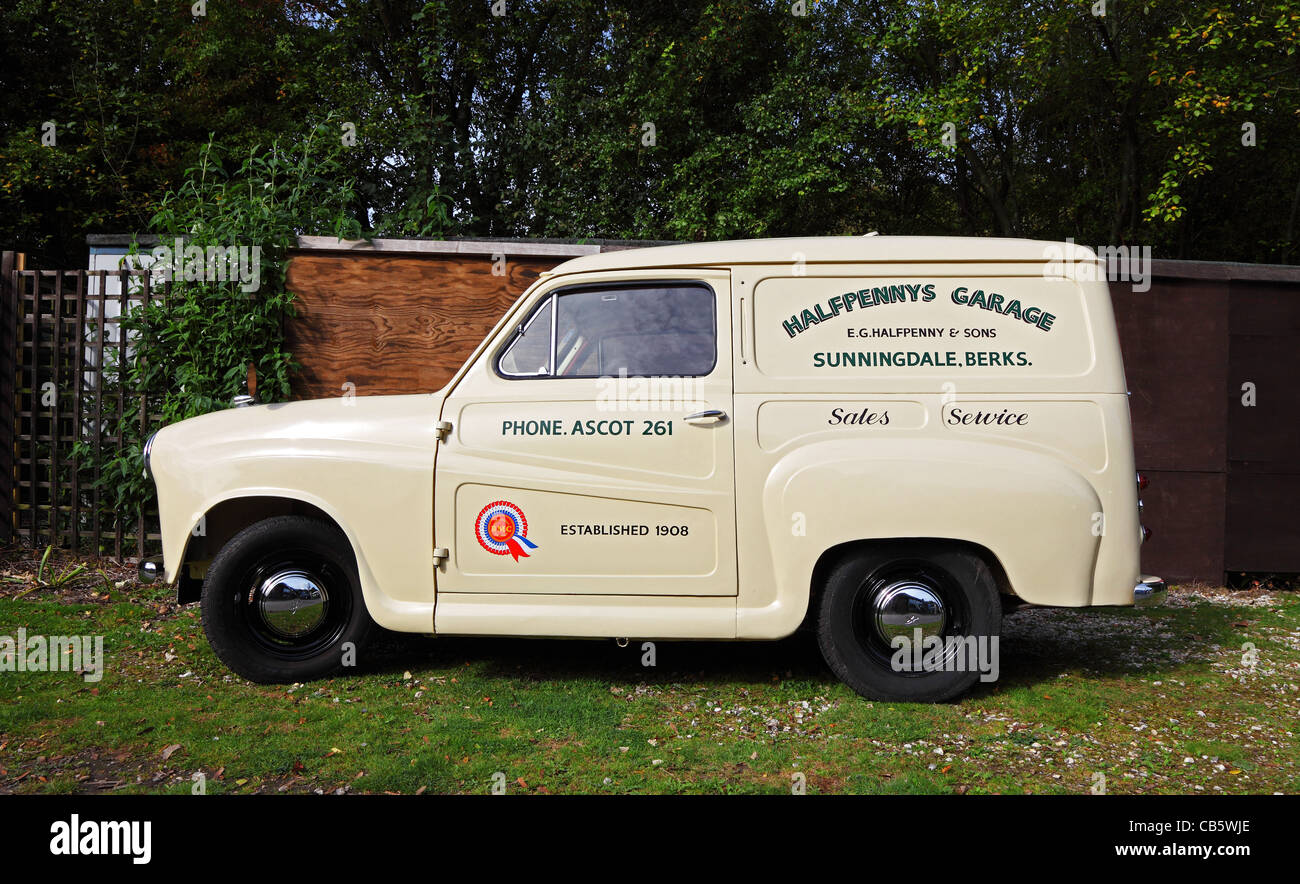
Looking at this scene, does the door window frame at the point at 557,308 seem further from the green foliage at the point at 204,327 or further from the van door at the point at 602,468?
the green foliage at the point at 204,327

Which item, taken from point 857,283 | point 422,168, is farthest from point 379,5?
point 857,283

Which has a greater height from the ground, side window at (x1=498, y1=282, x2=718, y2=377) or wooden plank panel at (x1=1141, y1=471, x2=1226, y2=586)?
side window at (x1=498, y1=282, x2=718, y2=377)

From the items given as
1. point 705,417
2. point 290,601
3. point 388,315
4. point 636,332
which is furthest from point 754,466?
point 388,315

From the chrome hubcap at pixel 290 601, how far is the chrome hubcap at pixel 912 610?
278 cm

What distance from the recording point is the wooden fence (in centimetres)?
696

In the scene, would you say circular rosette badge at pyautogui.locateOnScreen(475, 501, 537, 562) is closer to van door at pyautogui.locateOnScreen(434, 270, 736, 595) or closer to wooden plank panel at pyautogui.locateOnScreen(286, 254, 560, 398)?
van door at pyautogui.locateOnScreen(434, 270, 736, 595)

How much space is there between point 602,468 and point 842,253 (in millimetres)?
1578

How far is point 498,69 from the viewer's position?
650 inches

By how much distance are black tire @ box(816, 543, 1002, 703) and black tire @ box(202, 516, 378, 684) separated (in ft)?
7.77

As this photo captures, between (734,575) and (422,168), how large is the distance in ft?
39.6

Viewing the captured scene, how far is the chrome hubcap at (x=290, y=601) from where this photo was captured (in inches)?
177

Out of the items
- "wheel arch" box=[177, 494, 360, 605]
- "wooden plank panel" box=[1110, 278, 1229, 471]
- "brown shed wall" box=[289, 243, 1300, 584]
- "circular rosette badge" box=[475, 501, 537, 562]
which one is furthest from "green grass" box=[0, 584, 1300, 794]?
"wooden plank panel" box=[1110, 278, 1229, 471]
